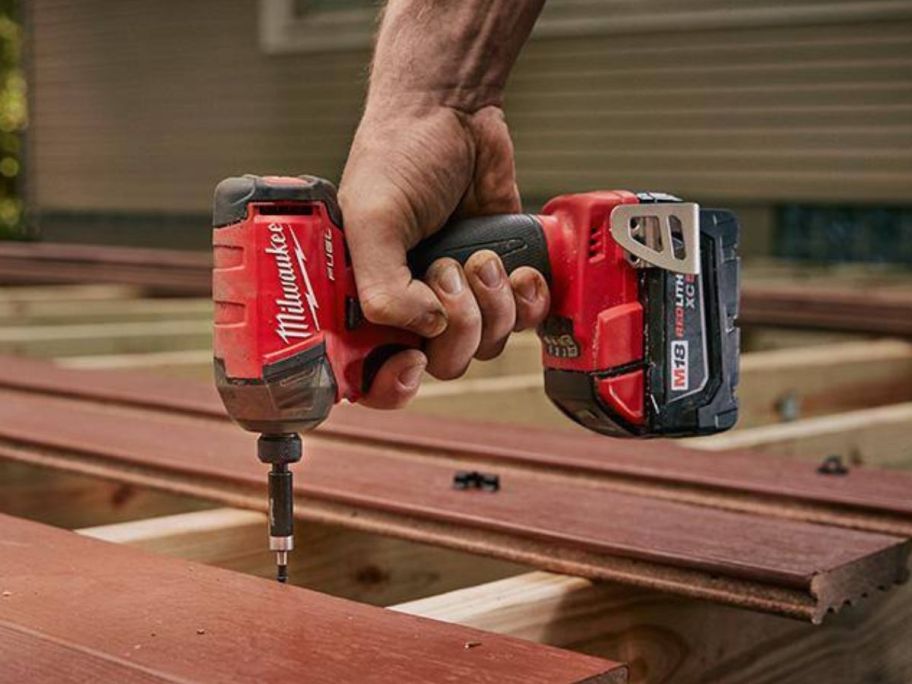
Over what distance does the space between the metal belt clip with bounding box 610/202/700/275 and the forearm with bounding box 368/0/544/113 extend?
0.89 feet

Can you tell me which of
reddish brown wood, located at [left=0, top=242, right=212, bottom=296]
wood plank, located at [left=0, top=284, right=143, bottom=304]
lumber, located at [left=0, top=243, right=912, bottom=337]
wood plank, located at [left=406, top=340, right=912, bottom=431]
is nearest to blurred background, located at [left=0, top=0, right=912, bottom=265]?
lumber, located at [left=0, top=243, right=912, bottom=337]

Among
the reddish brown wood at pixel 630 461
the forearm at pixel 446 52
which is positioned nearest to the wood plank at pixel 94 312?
the reddish brown wood at pixel 630 461

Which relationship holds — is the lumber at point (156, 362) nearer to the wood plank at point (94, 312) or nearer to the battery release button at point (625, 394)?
the wood plank at point (94, 312)

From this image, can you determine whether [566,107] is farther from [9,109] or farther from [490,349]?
[9,109]

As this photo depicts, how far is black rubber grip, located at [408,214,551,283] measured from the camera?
1.84 m

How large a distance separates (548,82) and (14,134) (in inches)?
547

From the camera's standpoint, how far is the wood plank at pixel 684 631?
175cm

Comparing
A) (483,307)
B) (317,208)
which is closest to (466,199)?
(483,307)

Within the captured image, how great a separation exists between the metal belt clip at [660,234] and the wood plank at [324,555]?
0.49 meters

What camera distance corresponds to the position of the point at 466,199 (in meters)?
2.00

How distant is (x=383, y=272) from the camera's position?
67.1 inches

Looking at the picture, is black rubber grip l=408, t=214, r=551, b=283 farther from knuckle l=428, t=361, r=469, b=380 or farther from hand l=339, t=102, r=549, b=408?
knuckle l=428, t=361, r=469, b=380

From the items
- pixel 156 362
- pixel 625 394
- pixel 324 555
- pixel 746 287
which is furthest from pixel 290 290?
pixel 746 287

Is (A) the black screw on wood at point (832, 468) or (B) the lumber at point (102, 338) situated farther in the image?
(B) the lumber at point (102, 338)
